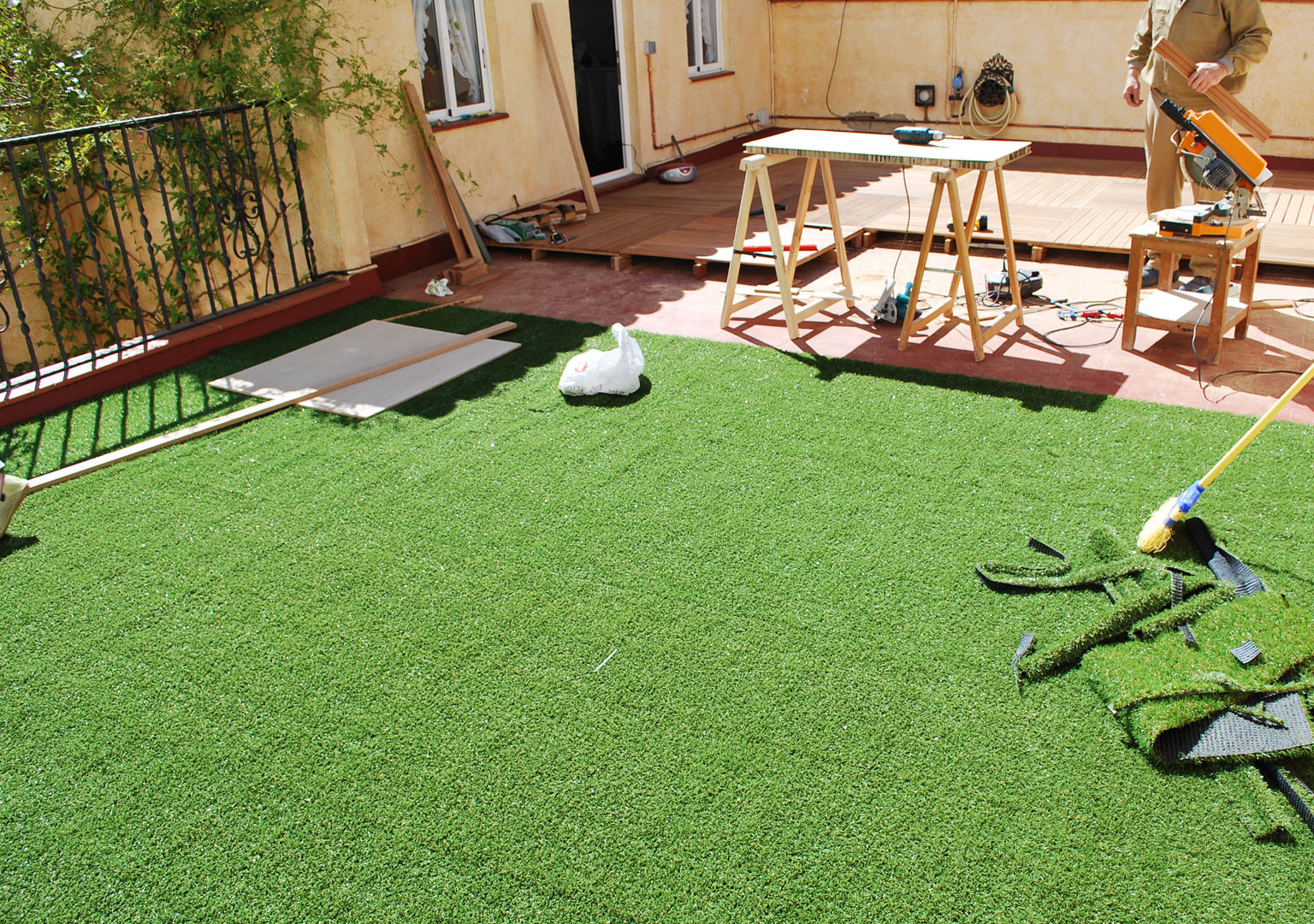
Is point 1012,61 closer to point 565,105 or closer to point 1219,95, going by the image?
point 565,105

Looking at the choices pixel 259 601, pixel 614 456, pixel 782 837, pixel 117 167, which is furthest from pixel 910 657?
pixel 117 167

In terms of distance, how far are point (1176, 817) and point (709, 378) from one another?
2.98 metres

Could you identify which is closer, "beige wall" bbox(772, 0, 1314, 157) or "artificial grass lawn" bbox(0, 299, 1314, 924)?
"artificial grass lawn" bbox(0, 299, 1314, 924)

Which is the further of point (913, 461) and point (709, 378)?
point (709, 378)

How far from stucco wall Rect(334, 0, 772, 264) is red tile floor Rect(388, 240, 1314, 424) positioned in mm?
599

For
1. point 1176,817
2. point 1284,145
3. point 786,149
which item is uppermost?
point 786,149

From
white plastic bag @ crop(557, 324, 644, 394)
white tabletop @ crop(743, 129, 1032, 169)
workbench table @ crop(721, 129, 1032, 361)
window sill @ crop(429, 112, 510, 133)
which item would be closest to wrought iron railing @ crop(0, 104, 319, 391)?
window sill @ crop(429, 112, 510, 133)

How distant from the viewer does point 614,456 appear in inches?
158

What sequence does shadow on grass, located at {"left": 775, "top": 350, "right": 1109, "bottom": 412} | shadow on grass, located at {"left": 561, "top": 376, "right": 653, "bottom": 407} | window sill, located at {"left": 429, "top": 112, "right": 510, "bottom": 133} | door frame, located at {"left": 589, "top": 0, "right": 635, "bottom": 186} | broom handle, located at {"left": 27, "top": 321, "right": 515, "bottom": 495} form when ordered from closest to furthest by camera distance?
1. broom handle, located at {"left": 27, "top": 321, "right": 515, "bottom": 495}
2. shadow on grass, located at {"left": 775, "top": 350, "right": 1109, "bottom": 412}
3. shadow on grass, located at {"left": 561, "top": 376, "right": 653, "bottom": 407}
4. window sill, located at {"left": 429, "top": 112, "right": 510, "bottom": 133}
5. door frame, located at {"left": 589, "top": 0, "right": 635, "bottom": 186}

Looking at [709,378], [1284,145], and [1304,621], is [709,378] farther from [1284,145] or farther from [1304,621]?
[1284,145]

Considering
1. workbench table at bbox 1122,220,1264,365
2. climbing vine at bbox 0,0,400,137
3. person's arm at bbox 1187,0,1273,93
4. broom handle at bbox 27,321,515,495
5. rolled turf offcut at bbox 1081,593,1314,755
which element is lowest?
rolled turf offcut at bbox 1081,593,1314,755

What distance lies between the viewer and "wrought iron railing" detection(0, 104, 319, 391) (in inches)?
214

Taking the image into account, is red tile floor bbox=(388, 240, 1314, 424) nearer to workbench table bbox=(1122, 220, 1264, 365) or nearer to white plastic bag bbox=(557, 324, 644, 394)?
workbench table bbox=(1122, 220, 1264, 365)

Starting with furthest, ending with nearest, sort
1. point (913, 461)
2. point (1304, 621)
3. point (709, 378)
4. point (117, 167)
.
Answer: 1. point (117, 167)
2. point (709, 378)
3. point (913, 461)
4. point (1304, 621)
